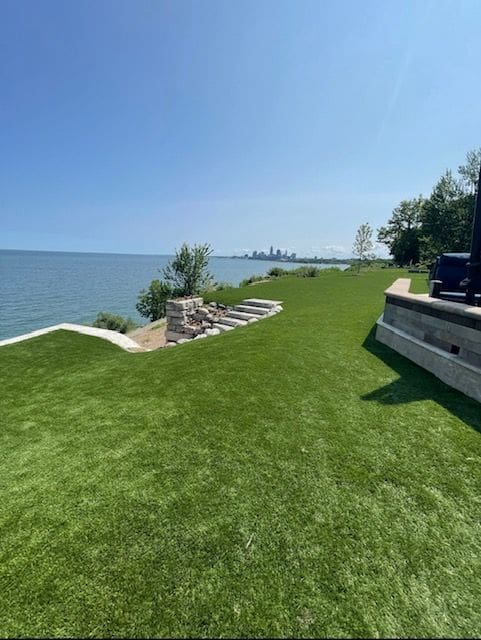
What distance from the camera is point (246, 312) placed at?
11289 mm

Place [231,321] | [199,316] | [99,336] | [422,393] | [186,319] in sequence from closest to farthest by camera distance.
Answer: [422,393] < [99,336] < [231,321] < [186,319] < [199,316]

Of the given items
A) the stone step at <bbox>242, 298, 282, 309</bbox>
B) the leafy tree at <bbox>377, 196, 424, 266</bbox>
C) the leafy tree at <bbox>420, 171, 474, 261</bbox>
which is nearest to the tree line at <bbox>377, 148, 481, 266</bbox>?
the leafy tree at <bbox>420, 171, 474, 261</bbox>

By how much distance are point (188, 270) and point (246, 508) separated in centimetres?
2033

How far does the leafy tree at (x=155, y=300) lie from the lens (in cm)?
2109

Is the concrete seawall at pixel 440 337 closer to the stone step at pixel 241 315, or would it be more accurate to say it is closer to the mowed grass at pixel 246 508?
the mowed grass at pixel 246 508

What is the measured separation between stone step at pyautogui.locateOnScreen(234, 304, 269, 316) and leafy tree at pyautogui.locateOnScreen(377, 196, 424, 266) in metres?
39.5

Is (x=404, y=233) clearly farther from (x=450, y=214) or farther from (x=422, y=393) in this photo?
(x=422, y=393)

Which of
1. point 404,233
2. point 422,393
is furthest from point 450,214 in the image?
point 422,393

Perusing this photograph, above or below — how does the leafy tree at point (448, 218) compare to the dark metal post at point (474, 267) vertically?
above

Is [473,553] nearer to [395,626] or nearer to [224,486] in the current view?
[395,626]

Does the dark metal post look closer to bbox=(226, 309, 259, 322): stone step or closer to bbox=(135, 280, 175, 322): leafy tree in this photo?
bbox=(226, 309, 259, 322): stone step

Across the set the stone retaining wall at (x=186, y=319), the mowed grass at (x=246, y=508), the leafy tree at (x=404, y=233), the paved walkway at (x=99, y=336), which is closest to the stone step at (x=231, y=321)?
the stone retaining wall at (x=186, y=319)

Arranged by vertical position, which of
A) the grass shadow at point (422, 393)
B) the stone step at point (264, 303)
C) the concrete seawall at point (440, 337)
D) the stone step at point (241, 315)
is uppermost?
the concrete seawall at point (440, 337)

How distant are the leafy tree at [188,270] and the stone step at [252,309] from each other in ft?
33.1
